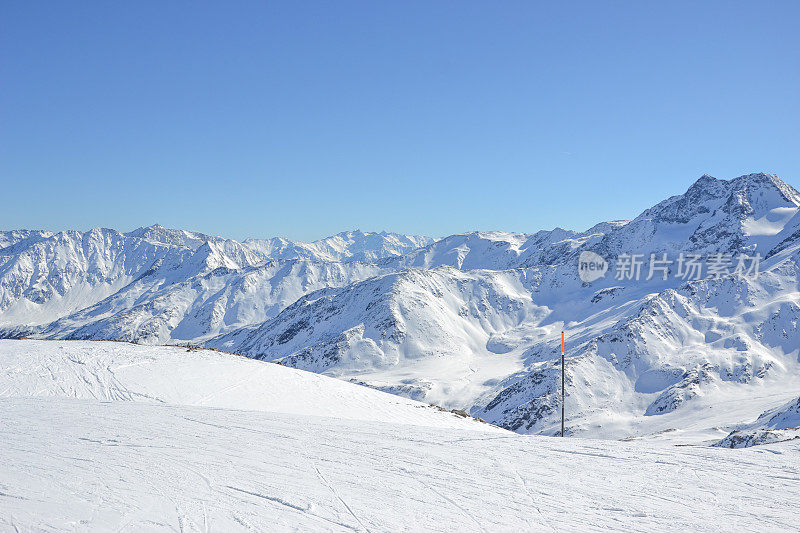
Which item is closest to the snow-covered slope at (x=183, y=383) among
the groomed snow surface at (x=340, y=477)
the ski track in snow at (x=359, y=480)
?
the groomed snow surface at (x=340, y=477)

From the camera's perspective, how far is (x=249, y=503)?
871 cm

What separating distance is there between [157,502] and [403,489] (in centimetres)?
497

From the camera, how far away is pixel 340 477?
403 inches

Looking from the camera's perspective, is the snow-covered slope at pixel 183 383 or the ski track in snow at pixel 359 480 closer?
the ski track in snow at pixel 359 480

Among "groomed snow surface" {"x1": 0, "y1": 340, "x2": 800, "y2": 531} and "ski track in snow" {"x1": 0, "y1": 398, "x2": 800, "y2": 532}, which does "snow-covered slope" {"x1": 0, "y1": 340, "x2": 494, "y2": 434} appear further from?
"ski track in snow" {"x1": 0, "y1": 398, "x2": 800, "y2": 532}

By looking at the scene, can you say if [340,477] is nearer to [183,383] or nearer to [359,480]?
[359,480]

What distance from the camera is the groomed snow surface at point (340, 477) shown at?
27.2 ft

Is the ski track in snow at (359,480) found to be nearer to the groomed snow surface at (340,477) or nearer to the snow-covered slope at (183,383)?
the groomed snow surface at (340,477)

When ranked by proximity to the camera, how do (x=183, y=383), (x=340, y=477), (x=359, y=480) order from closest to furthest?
1. (x=359, y=480)
2. (x=340, y=477)
3. (x=183, y=383)

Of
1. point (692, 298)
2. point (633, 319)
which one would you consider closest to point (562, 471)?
point (633, 319)

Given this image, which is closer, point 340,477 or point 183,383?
point 340,477

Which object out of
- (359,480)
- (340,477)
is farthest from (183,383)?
(359,480)

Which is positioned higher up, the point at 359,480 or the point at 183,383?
the point at 183,383

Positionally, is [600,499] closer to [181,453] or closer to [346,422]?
[346,422]
